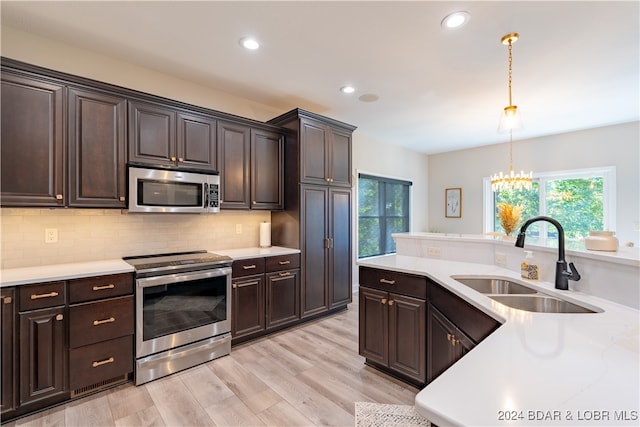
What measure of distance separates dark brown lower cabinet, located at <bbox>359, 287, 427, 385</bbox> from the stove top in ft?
4.52

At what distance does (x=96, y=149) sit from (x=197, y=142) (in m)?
0.83

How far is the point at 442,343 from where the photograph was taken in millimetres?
1932

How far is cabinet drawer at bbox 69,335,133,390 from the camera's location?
2104 millimetres

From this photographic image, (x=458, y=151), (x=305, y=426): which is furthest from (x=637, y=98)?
(x=305, y=426)

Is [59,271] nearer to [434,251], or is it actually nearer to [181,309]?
[181,309]

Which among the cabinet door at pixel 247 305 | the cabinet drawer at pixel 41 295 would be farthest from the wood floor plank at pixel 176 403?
the cabinet drawer at pixel 41 295

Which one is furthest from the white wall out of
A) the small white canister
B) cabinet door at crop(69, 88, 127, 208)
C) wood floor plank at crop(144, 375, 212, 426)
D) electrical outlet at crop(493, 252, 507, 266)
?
cabinet door at crop(69, 88, 127, 208)

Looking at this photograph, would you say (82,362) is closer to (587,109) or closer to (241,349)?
(241,349)

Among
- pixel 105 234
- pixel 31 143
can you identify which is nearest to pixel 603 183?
pixel 105 234

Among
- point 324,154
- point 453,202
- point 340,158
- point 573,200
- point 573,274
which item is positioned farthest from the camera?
point 453,202

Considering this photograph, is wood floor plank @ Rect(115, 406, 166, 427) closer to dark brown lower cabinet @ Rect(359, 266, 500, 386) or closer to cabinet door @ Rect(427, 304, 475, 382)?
dark brown lower cabinet @ Rect(359, 266, 500, 386)

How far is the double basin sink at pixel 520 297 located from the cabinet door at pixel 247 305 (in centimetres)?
193

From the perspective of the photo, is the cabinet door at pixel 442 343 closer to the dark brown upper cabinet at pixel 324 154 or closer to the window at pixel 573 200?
the dark brown upper cabinet at pixel 324 154

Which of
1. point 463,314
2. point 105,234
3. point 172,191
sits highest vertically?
point 172,191
